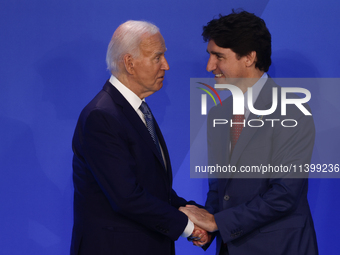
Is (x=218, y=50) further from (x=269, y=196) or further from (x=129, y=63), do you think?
(x=269, y=196)

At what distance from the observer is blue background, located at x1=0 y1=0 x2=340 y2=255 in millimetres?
2865

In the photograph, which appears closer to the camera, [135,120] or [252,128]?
[135,120]

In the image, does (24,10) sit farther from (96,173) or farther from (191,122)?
(96,173)

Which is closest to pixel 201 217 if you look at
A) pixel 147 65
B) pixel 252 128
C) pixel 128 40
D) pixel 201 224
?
pixel 201 224

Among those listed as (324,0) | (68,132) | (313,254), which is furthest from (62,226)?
(324,0)

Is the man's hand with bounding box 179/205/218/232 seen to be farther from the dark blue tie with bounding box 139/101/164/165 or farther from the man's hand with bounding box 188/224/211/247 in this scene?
the dark blue tie with bounding box 139/101/164/165

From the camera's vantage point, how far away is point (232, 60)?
2.25m

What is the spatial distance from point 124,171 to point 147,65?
61 centimetres

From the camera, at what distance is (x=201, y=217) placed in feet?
7.02

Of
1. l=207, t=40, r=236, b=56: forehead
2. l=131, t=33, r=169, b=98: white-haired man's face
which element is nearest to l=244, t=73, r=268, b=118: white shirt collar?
l=207, t=40, r=236, b=56: forehead

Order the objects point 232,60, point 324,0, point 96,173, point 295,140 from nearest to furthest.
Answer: point 96,173, point 295,140, point 232,60, point 324,0

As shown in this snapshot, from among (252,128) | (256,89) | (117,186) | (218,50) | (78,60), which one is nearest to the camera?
(117,186)

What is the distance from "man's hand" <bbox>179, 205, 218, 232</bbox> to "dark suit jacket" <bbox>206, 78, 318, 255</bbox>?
0.27 feet

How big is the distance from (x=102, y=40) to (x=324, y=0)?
163 centimetres
